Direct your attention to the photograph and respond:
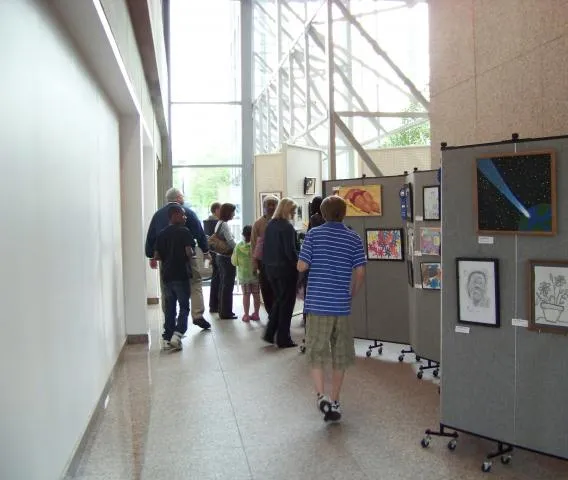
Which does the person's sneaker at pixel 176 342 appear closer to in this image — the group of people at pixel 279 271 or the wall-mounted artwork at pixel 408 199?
the group of people at pixel 279 271

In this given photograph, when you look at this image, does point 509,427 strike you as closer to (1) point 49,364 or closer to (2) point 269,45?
(1) point 49,364

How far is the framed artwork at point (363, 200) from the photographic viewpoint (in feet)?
23.7

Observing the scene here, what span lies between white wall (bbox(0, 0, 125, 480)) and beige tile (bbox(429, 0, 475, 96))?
10.5ft

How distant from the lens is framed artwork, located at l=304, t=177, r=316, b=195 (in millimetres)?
11039

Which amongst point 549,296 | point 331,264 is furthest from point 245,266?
point 549,296

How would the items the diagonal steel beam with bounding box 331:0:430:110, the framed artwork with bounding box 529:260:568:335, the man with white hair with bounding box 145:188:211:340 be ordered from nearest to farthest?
the framed artwork with bounding box 529:260:568:335
the man with white hair with bounding box 145:188:211:340
the diagonal steel beam with bounding box 331:0:430:110

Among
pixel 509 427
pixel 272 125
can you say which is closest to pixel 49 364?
pixel 509 427

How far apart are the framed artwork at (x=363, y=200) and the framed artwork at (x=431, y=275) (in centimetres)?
115

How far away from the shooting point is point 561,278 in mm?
3783

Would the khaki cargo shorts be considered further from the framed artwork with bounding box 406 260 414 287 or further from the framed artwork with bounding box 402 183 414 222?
the framed artwork with bounding box 402 183 414 222

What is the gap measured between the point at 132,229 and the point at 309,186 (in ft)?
12.3

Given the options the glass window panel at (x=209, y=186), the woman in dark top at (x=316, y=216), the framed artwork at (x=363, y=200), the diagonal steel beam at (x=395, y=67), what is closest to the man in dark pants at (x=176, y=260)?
the woman in dark top at (x=316, y=216)

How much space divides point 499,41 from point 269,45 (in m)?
10.8

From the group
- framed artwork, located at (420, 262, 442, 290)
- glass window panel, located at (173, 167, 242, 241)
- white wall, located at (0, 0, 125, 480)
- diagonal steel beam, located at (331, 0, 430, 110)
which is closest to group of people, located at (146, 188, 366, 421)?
framed artwork, located at (420, 262, 442, 290)
